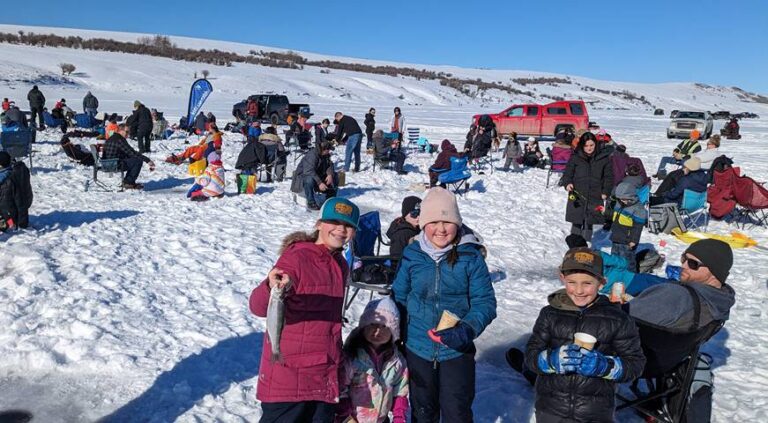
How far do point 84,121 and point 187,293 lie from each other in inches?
604

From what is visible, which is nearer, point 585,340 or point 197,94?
point 585,340

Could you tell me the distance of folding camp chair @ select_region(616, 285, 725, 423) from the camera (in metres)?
3.02

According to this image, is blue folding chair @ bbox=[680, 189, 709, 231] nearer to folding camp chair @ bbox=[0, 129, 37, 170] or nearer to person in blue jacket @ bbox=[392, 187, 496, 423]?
person in blue jacket @ bbox=[392, 187, 496, 423]

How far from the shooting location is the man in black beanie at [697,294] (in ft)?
9.91

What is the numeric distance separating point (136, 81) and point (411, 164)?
30495mm

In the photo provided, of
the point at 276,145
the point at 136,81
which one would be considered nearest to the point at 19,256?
the point at 276,145

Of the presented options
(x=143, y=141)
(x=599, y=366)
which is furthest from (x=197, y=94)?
(x=599, y=366)

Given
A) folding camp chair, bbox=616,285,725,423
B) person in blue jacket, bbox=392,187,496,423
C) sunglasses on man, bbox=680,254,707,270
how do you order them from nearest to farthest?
person in blue jacket, bbox=392,187,496,423 → folding camp chair, bbox=616,285,725,423 → sunglasses on man, bbox=680,254,707,270

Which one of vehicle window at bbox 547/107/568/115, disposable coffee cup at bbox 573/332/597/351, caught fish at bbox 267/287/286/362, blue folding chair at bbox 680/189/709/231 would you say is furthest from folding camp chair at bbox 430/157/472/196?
vehicle window at bbox 547/107/568/115

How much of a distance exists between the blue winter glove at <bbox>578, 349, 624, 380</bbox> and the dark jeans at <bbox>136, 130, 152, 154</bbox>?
13932 millimetres

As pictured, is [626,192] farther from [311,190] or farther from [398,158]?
[398,158]

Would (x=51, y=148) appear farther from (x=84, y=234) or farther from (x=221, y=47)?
(x=221, y=47)

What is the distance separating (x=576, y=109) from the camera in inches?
842

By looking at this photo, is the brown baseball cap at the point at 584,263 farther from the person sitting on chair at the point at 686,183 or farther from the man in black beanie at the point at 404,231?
the person sitting on chair at the point at 686,183
